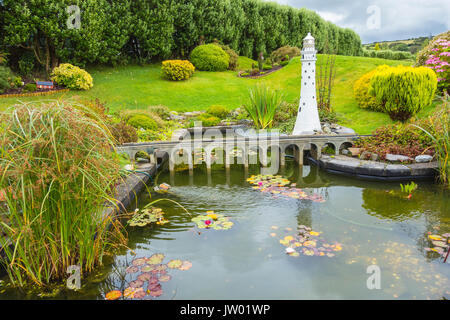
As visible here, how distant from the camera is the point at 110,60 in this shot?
2055cm

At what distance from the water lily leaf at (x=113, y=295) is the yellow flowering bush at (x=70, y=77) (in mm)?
15135

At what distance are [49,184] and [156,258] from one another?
1683mm

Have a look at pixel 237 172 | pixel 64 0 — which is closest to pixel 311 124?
pixel 237 172

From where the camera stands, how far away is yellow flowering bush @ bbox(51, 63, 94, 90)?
52.5 feet

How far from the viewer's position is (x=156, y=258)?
163 inches

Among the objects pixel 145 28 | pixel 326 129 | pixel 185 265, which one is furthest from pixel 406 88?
pixel 145 28

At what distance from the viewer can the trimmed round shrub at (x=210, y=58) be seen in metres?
21.0

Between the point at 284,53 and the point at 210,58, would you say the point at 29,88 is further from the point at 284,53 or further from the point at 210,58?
the point at 284,53

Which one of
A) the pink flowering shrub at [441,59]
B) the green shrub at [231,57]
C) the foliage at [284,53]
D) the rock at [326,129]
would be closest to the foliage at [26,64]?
the green shrub at [231,57]

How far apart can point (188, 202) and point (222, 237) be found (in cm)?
163

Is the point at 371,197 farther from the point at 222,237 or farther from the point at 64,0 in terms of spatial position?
the point at 64,0

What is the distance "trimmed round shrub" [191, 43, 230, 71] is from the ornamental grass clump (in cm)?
1864

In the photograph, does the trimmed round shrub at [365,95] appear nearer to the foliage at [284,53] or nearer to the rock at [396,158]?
the rock at [396,158]

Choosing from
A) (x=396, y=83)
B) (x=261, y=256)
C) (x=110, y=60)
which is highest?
(x=110, y=60)
